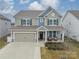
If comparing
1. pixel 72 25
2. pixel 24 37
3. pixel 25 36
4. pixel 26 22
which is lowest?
pixel 24 37

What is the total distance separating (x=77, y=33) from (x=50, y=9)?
7834 millimetres

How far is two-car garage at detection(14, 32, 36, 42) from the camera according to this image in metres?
41.0

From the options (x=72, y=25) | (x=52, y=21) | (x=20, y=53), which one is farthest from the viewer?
(x=72, y=25)

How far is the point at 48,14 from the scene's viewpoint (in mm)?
42562

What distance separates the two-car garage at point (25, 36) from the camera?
135 feet

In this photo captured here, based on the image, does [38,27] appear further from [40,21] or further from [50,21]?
[50,21]

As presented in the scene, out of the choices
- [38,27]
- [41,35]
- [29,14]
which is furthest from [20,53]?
[29,14]

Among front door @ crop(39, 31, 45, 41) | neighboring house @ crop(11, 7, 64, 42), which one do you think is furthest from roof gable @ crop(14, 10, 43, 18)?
front door @ crop(39, 31, 45, 41)

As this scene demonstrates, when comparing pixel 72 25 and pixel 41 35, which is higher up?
pixel 72 25

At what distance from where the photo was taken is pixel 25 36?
135ft

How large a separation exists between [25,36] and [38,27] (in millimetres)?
3295

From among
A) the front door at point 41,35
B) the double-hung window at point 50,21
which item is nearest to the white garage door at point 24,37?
the front door at point 41,35

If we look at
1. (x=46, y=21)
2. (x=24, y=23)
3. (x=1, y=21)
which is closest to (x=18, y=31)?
(x=24, y=23)

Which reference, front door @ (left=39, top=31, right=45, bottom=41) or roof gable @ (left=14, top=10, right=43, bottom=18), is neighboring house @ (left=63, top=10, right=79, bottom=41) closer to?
front door @ (left=39, top=31, right=45, bottom=41)
